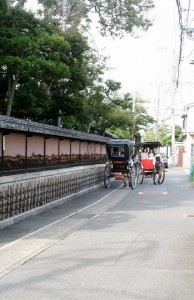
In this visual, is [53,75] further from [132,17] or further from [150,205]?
[132,17]

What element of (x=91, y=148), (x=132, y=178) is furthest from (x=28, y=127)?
(x=91, y=148)

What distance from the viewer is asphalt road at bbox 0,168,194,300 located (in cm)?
600

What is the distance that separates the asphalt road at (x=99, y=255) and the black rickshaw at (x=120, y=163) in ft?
30.1

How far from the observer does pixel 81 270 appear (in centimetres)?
705

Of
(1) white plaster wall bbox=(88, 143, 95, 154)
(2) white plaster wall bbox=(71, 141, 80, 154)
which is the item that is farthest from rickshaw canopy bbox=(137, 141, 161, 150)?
(2) white plaster wall bbox=(71, 141, 80, 154)

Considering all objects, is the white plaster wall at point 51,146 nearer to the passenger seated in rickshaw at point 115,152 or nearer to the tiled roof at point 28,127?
the tiled roof at point 28,127

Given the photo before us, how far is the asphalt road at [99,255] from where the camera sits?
19.7ft

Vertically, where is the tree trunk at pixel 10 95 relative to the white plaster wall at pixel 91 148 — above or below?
above

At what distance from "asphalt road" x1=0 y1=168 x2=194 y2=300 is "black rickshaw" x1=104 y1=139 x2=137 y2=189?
9185 millimetres

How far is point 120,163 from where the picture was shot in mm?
24141

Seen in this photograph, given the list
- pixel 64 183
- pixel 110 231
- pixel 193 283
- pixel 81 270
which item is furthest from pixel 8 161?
pixel 193 283

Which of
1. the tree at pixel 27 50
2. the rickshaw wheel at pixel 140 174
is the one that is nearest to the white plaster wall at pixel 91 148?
the rickshaw wheel at pixel 140 174

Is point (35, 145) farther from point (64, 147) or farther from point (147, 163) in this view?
point (147, 163)

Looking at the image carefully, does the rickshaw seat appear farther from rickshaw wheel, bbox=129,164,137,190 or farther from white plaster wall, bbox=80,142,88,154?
white plaster wall, bbox=80,142,88,154
